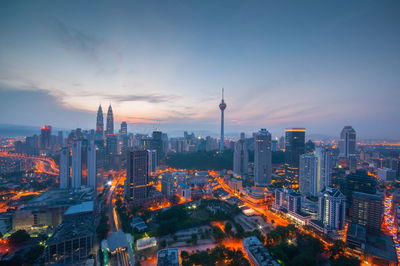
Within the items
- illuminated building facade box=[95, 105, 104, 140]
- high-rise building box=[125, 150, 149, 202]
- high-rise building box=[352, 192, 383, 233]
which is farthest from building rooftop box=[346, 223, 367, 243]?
illuminated building facade box=[95, 105, 104, 140]

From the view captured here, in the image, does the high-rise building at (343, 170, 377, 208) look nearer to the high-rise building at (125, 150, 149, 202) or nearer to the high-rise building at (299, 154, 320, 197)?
the high-rise building at (299, 154, 320, 197)

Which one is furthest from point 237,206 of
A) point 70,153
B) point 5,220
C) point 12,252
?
point 70,153

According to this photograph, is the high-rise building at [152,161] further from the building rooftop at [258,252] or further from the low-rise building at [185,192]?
the building rooftop at [258,252]

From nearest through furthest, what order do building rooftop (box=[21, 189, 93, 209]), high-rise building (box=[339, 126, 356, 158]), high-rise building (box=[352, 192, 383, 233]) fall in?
high-rise building (box=[352, 192, 383, 233])
building rooftop (box=[21, 189, 93, 209])
high-rise building (box=[339, 126, 356, 158])

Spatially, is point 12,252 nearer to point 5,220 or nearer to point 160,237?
point 5,220

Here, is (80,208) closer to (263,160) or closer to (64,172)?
(64,172)

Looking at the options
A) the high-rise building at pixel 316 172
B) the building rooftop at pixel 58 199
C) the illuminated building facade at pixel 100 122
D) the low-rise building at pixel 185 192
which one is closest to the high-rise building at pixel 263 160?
the high-rise building at pixel 316 172

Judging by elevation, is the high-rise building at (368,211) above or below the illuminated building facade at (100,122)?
below
